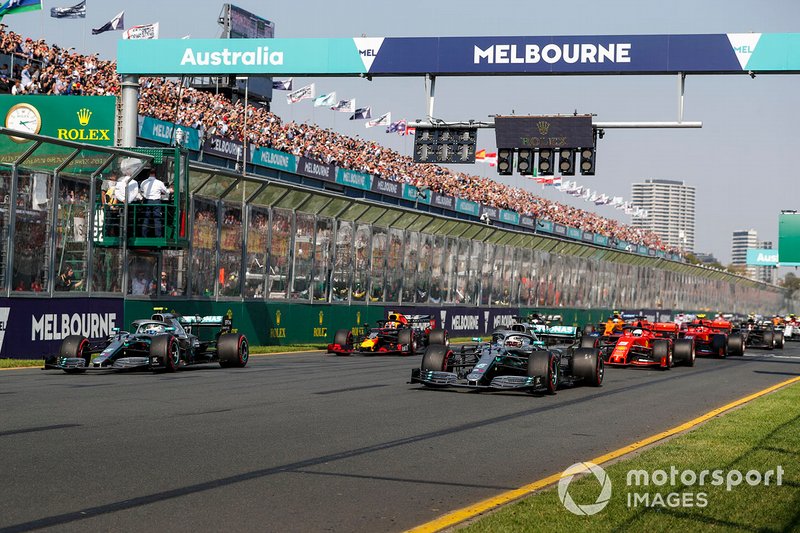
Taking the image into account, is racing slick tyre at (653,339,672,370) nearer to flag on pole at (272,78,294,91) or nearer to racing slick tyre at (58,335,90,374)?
racing slick tyre at (58,335,90,374)

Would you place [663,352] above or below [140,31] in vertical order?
below

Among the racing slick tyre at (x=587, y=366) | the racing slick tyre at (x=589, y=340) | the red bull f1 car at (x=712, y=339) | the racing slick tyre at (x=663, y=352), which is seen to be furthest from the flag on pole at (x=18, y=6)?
the red bull f1 car at (x=712, y=339)

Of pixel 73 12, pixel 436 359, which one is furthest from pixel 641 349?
pixel 73 12

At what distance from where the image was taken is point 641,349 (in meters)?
25.9

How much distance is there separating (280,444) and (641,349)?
666 inches

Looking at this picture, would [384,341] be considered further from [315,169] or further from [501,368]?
[315,169]

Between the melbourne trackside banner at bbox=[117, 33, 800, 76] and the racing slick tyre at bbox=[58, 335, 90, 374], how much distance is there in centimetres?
1041

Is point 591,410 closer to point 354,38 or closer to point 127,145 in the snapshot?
point 354,38

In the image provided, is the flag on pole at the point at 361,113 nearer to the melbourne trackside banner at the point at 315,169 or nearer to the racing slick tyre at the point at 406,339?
the melbourne trackside banner at the point at 315,169

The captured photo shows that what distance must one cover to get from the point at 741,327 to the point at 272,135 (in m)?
20.7

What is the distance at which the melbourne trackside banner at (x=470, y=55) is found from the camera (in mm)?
24875

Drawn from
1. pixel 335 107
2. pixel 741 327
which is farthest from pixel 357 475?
pixel 335 107

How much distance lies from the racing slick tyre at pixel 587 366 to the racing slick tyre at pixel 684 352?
341 inches

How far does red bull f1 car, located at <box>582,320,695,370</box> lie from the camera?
2491 cm
